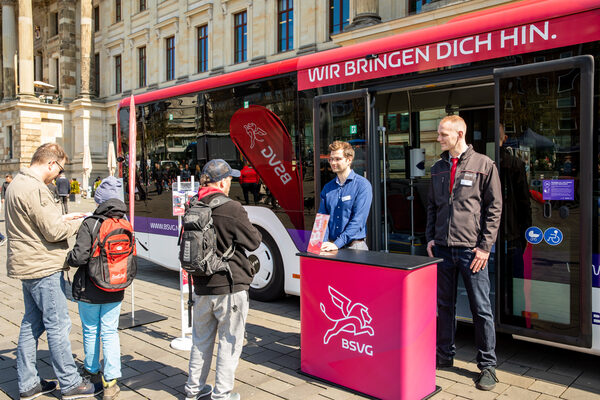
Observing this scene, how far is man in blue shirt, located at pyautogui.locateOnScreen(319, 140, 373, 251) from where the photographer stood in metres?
4.00

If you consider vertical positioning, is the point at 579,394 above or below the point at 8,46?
below

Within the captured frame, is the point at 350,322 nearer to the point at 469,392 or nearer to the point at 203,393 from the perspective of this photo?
the point at 469,392

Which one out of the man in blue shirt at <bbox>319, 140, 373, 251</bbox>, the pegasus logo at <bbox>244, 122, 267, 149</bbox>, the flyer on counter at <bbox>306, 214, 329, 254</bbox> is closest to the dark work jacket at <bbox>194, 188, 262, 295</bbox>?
the flyer on counter at <bbox>306, 214, 329, 254</bbox>

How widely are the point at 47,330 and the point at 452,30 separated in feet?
13.6

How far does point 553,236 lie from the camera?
3.84 meters

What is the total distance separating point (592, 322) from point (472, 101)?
12.7ft

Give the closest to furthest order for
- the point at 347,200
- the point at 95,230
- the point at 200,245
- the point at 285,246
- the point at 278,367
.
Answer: the point at 200,245
the point at 95,230
the point at 347,200
the point at 278,367
the point at 285,246

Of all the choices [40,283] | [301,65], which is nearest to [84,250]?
[40,283]

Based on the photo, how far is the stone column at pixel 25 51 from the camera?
127 ft

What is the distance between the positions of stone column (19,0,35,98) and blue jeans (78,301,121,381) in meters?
41.7

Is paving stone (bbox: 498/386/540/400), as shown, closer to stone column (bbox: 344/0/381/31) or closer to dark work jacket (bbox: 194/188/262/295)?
dark work jacket (bbox: 194/188/262/295)

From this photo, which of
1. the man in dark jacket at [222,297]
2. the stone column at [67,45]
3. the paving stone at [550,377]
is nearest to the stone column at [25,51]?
the stone column at [67,45]

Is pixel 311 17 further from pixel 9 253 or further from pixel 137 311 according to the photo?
pixel 9 253

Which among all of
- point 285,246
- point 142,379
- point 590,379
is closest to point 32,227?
point 142,379
